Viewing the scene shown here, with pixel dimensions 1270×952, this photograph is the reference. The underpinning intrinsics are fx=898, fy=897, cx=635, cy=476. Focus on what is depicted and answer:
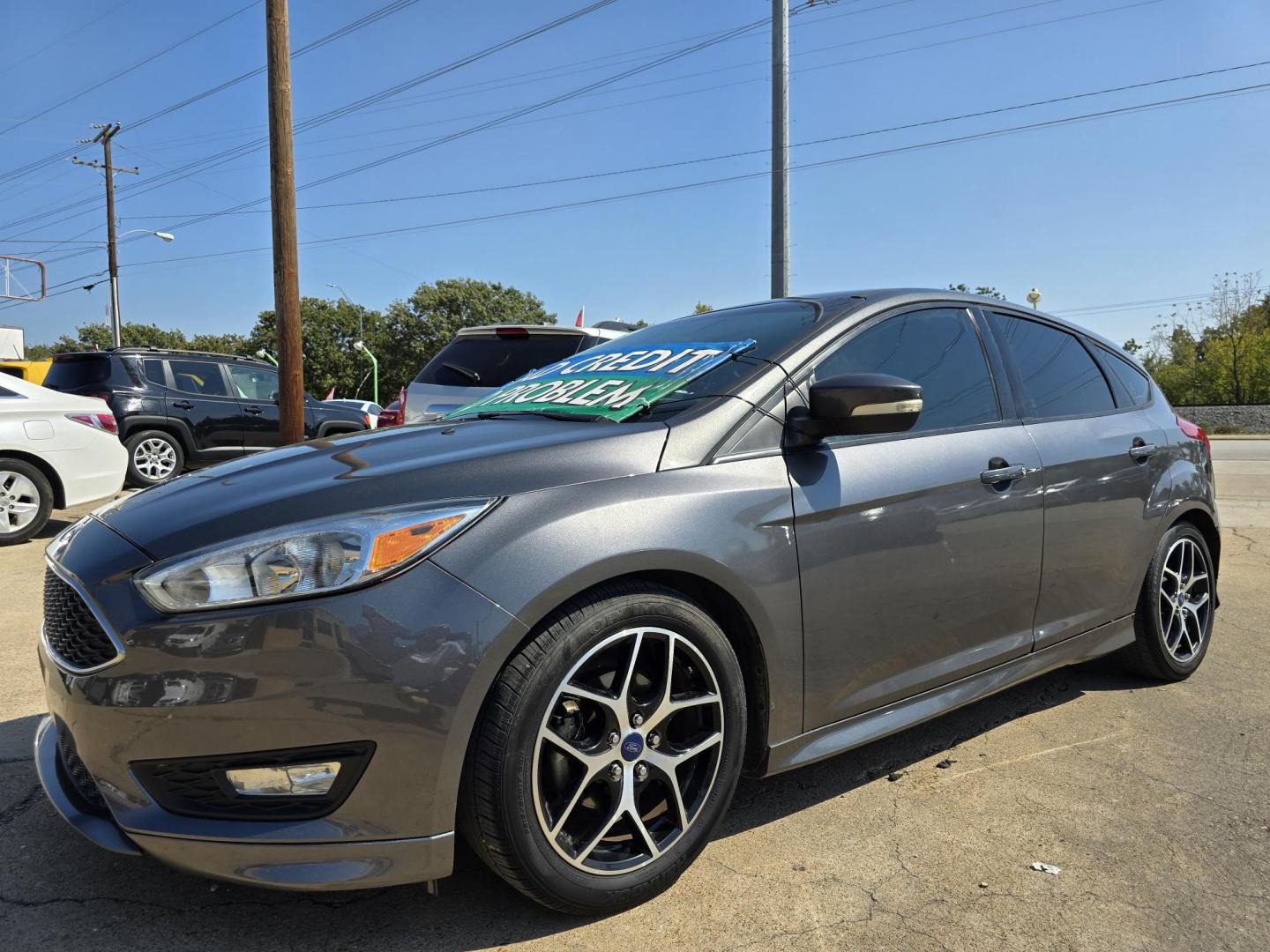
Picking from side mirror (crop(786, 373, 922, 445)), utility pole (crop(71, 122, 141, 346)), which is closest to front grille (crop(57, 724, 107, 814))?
side mirror (crop(786, 373, 922, 445))

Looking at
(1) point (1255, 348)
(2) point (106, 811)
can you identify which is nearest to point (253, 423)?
(2) point (106, 811)

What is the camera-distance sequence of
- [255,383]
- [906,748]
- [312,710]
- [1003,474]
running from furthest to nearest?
[255,383], [906,748], [1003,474], [312,710]

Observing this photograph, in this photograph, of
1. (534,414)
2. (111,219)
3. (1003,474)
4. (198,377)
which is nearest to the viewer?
(534,414)

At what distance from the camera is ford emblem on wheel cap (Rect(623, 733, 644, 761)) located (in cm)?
209

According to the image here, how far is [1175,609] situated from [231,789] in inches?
142

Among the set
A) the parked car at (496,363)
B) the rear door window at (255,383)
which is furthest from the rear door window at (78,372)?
the parked car at (496,363)

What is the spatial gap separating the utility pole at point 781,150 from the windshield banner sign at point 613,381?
8716 mm

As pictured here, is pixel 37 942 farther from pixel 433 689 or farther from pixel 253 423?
pixel 253 423

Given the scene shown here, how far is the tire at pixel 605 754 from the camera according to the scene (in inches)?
74.8

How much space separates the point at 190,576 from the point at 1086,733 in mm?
3023

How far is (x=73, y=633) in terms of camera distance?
2.01 meters

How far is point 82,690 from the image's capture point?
6.25 ft

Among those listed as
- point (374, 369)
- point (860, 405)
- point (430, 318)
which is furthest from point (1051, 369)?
point (430, 318)

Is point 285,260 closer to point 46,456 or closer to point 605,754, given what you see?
point 46,456
